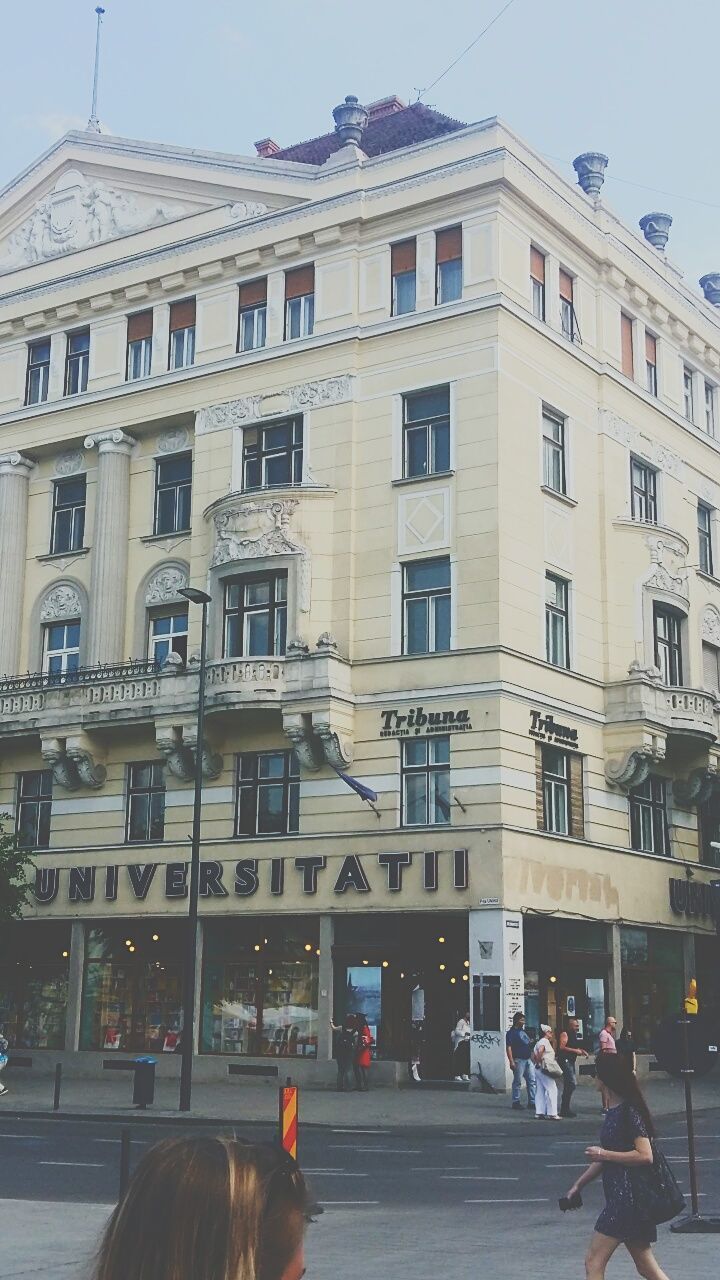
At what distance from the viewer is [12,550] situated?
146 feet

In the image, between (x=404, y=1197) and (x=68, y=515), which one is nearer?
(x=404, y=1197)

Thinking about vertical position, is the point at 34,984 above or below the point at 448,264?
below

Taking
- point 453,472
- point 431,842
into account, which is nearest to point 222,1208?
point 431,842

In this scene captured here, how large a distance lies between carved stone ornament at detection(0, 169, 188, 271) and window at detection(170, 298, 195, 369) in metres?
2.83

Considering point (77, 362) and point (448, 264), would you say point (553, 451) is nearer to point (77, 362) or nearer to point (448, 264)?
point (448, 264)

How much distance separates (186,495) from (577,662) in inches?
463

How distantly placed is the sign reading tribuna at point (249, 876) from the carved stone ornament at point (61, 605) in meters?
7.09

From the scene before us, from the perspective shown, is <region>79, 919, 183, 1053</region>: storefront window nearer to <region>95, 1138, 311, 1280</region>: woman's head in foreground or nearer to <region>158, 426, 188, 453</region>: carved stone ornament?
<region>158, 426, 188, 453</region>: carved stone ornament

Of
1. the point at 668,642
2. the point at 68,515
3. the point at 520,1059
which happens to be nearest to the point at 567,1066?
the point at 520,1059

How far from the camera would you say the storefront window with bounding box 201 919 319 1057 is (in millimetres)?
36938

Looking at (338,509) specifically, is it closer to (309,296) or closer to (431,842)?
(309,296)

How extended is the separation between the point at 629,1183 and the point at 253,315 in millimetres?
34771

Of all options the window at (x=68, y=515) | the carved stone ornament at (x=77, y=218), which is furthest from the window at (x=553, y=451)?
the window at (x=68, y=515)

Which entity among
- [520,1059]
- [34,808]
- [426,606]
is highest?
[426,606]
